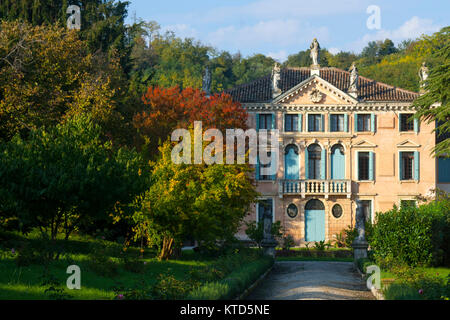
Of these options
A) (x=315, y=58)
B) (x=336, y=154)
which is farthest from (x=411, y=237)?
(x=315, y=58)

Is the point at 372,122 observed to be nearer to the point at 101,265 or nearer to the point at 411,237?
the point at 411,237

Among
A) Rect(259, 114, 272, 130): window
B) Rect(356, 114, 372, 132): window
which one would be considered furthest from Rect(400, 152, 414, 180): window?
Rect(259, 114, 272, 130): window

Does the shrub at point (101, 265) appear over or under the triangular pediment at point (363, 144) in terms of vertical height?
under

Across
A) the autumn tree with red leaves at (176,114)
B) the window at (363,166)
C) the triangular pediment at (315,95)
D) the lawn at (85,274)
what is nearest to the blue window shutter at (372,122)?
the triangular pediment at (315,95)

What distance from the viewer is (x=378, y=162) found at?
48562mm

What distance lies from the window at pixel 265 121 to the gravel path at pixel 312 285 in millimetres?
21552

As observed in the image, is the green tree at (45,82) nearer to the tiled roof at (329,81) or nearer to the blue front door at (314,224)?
the tiled roof at (329,81)

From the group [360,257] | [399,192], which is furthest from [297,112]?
[360,257]

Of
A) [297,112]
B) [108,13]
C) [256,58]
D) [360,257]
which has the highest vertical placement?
[256,58]

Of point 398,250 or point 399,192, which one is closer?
point 398,250

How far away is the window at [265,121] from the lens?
158 ft

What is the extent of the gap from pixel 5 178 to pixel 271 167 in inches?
1158
